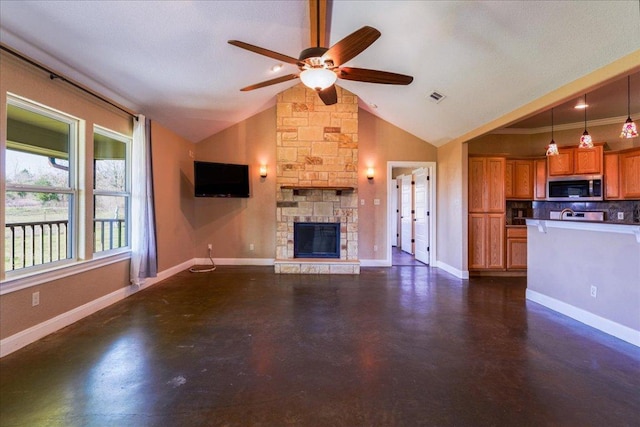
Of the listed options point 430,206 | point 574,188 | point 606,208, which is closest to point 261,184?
point 430,206

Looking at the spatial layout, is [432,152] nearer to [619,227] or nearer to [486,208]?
[486,208]

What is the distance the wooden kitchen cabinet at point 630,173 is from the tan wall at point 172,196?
7363mm

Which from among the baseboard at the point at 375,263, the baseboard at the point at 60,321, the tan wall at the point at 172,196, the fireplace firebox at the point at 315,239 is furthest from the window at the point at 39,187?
the baseboard at the point at 375,263

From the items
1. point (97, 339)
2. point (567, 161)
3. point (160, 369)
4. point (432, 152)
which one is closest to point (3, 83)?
point (97, 339)

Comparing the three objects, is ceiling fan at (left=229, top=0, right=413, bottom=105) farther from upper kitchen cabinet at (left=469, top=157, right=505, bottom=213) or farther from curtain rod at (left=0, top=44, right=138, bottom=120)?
upper kitchen cabinet at (left=469, top=157, right=505, bottom=213)

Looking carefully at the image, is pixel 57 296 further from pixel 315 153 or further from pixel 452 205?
pixel 452 205

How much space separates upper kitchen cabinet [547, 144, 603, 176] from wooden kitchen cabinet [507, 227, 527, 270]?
121cm

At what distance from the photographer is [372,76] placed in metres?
2.76

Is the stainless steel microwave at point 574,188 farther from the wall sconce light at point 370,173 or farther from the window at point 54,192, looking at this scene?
the window at point 54,192

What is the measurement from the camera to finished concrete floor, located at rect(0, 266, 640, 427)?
1674 mm

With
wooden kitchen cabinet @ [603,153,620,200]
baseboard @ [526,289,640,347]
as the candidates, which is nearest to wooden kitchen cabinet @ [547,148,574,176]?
wooden kitchen cabinet @ [603,153,620,200]

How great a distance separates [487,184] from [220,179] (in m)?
4.89

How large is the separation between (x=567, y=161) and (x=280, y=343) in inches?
219

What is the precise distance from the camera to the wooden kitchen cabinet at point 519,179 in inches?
199
